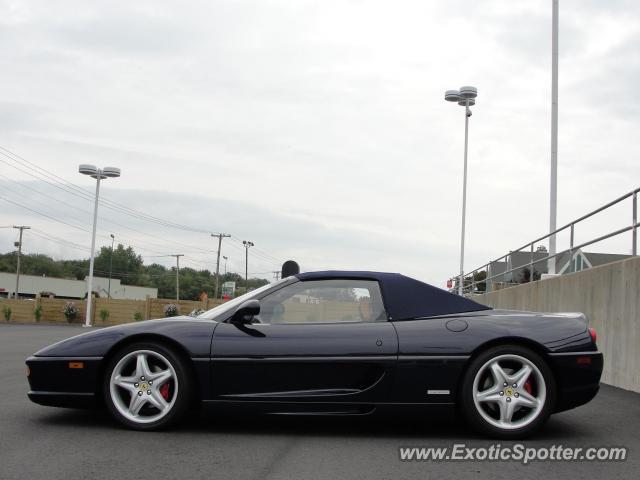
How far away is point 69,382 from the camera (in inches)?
205

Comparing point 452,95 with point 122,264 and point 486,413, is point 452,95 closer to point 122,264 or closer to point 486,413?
point 486,413

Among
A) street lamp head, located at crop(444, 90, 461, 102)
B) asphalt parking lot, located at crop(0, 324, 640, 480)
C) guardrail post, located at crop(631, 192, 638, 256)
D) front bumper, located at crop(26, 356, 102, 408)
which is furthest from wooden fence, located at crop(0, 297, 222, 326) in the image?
front bumper, located at crop(26, 356, 102, 408)

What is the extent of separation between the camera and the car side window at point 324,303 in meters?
5.26

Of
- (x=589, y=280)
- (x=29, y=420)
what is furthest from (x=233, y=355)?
→ (x=589, y=280)

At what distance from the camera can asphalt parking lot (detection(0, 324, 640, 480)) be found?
407cm

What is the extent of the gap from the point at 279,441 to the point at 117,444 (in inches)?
39.4

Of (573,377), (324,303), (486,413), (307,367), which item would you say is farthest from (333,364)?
(573,377)

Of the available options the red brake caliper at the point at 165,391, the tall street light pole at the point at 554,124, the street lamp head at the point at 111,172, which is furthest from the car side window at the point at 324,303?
the street lamp head at the point at 111,172

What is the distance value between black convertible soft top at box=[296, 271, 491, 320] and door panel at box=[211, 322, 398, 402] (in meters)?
0.26

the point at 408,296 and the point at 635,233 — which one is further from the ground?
the point at 635,233

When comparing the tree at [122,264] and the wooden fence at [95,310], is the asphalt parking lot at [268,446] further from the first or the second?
the tree at [122,264]

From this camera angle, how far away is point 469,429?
16.9 feet

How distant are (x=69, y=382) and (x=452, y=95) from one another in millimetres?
24110

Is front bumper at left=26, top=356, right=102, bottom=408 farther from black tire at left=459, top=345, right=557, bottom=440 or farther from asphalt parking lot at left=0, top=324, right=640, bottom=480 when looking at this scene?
black tire at left=459, top=345, right=557, bottom=440
